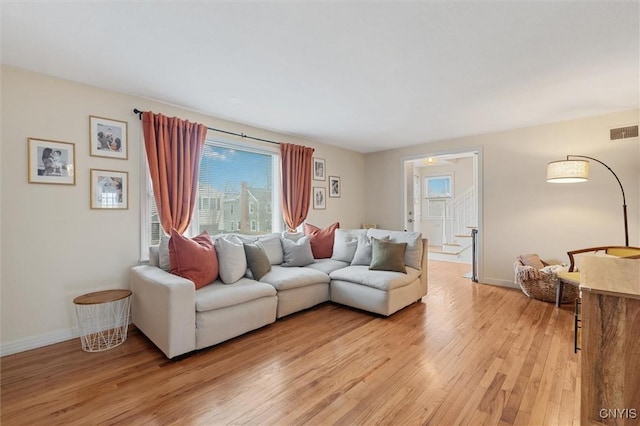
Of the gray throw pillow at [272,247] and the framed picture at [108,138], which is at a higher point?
the framed picture at [108,138]

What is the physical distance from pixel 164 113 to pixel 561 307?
5.24 metres

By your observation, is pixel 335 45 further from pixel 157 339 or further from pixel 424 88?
pixel 157 339

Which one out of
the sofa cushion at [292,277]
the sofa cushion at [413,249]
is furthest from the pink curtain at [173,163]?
the sofa cushion at [413,249]

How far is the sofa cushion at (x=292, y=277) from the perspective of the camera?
303cm

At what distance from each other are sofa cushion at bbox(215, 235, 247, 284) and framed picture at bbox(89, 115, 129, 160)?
4.55 ft

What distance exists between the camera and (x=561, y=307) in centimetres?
336

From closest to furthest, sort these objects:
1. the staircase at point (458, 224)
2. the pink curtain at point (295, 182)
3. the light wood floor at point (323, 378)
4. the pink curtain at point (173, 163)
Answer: the light wood floor at point (323, 378) < the pink curtain at point (173, 163) < the pink curtain at point (295, 182) < the staircase at point (458, 224)

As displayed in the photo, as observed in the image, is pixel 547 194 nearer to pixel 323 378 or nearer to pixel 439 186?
pixel 323 378

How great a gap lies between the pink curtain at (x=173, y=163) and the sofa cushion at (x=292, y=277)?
1.17m

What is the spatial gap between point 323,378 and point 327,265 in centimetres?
186

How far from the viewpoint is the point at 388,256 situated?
337 cm

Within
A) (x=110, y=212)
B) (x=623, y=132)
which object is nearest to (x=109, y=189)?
(x=110, y=212)

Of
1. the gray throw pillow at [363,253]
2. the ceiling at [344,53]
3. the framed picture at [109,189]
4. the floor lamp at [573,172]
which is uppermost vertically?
the ceiling at [344,53]

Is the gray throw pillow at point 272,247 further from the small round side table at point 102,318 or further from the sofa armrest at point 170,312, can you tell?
the small round side table at point 102,318
